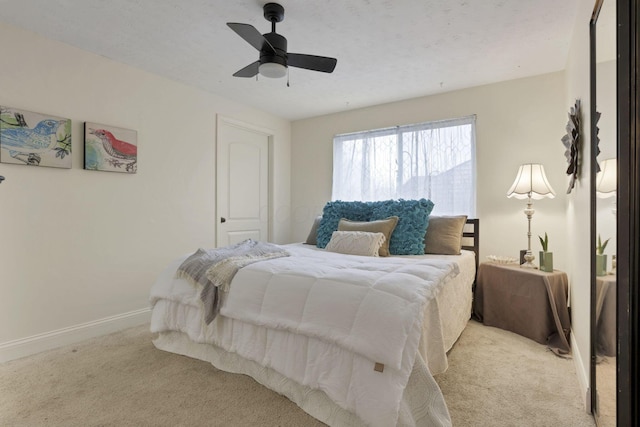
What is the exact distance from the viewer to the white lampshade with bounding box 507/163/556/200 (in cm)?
293

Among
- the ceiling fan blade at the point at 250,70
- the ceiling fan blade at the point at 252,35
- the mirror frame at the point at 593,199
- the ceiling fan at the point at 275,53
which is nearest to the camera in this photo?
the mirror frame at the point at 593,199

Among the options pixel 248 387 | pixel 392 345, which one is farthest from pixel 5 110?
pixel 392 345

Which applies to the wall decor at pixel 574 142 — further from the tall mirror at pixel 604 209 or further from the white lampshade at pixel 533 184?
the white lampshade at pixel 533 184

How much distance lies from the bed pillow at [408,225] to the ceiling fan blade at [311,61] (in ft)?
5.17

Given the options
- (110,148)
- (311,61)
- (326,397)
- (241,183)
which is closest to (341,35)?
(311,61)

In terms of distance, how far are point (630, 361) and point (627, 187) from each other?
0.52 meters

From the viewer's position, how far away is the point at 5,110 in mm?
2334

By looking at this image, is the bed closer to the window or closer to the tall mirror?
the tall mirror

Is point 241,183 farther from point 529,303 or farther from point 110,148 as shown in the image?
point 529,303

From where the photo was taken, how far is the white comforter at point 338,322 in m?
1.46

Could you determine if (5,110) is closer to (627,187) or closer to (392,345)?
(392,345)

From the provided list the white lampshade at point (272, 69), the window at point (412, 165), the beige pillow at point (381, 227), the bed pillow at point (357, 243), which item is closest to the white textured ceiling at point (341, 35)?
the white lampshade at point (272, 69)

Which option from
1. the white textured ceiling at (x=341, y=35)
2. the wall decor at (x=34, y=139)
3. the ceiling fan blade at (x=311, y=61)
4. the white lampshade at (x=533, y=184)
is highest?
the white textured ceiling at (x=341, y=35)

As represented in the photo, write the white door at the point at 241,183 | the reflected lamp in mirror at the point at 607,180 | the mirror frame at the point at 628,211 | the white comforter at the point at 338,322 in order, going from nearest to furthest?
the mirror frame at the point at 628,211 → the reflected lamp in mirror at the point at 607,180 → the white comforter at the point at 338,322 → the white door at the point at 241,183
